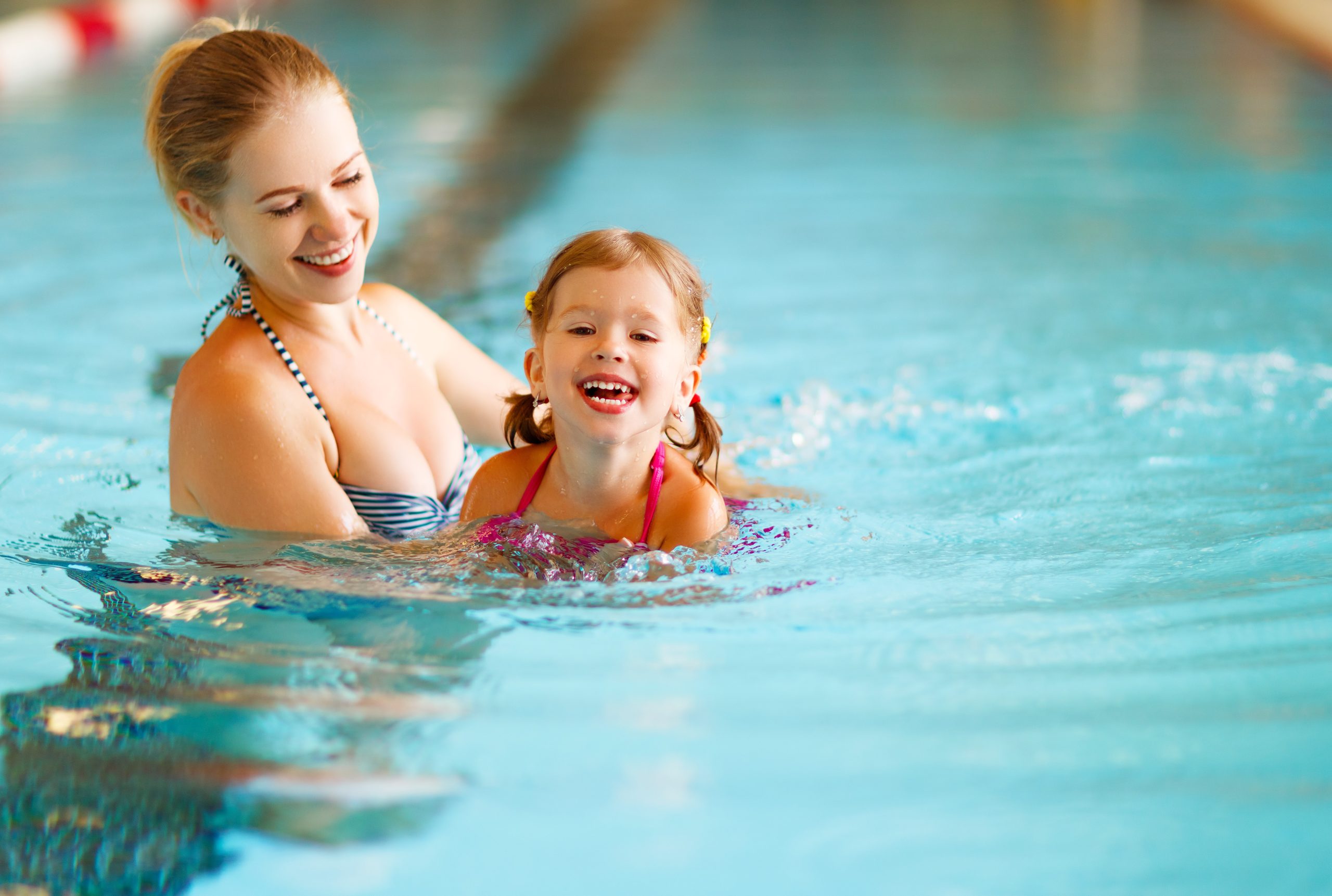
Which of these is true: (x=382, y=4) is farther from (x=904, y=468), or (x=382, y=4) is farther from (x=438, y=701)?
(x=438, y=701)

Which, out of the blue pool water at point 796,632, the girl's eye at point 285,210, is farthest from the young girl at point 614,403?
the girl's eye at point 285,210

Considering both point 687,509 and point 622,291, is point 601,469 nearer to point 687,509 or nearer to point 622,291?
point 687,509

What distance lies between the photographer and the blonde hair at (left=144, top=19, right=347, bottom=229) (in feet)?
6.43

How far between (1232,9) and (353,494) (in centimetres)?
1119

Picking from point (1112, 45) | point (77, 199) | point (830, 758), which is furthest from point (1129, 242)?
point (1112, 45)

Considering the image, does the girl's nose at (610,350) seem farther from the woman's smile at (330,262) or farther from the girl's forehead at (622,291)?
the woman's smile at (330,262)

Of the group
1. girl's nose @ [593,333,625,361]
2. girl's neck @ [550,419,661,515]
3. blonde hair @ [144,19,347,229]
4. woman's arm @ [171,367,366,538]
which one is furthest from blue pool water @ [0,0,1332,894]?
blonde hair @ [144,19,347,229]

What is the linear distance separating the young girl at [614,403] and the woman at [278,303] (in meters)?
0.20

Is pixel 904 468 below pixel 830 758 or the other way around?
the other way around

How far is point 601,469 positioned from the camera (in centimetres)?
207

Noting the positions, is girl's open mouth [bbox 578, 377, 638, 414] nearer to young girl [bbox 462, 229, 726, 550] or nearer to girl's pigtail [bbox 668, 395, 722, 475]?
young girl [bbox 462, 229, 726, 550]

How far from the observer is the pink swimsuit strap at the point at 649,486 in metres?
2.06

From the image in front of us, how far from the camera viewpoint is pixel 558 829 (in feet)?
4.85

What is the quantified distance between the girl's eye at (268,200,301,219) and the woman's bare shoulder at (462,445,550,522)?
48 cm
